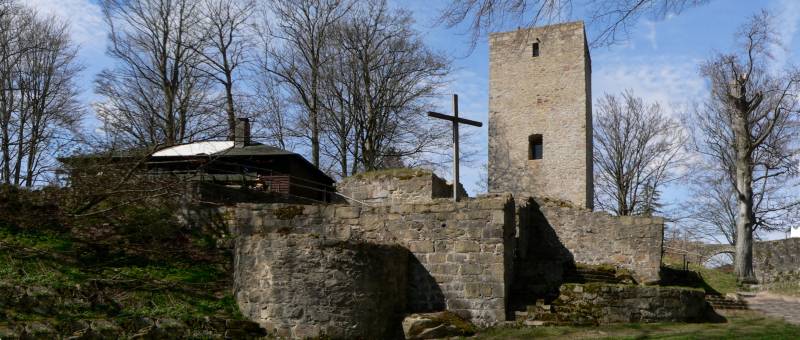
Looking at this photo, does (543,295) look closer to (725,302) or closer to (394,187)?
(725,302)

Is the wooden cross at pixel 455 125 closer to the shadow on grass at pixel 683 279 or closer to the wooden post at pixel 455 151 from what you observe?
the wooden post at pixel 455 151

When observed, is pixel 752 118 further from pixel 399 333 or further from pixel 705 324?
pixel 399 333

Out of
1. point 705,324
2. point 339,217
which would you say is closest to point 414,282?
point 339,217

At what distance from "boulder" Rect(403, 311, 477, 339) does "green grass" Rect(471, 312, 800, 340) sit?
0.31 metres

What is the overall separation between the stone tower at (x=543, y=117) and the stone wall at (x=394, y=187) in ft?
16.0

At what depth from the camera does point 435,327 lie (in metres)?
10.6

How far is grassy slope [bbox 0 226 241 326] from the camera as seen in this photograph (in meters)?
9.10

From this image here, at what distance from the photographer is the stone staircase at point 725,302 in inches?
560

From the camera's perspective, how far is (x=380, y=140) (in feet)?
82.8

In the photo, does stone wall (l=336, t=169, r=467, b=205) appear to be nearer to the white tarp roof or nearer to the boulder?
the white tarp roof

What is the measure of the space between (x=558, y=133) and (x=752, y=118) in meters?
5.85

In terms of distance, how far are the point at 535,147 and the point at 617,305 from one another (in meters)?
12.5

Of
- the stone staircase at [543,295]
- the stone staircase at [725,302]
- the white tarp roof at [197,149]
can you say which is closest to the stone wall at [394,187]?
the white tarp roof at [197,149]

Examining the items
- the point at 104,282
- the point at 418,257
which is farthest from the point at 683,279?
the point at 104,282
